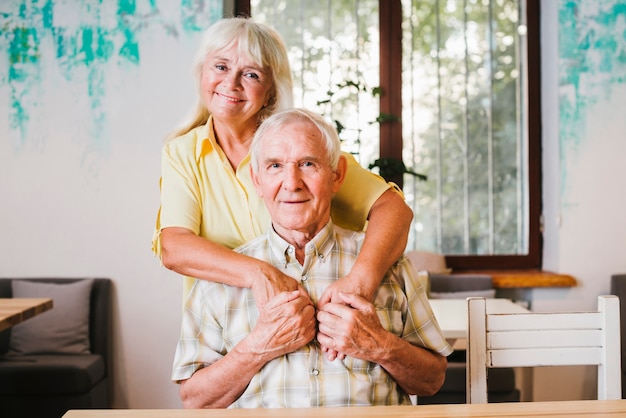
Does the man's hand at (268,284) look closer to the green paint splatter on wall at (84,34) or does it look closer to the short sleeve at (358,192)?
the short sleeve at (358,192)

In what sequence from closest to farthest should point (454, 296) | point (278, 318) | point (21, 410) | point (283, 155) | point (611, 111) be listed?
point (278, 318) → point (283, 155) → point (21, 410) → point (454, 296) → point (611, 111)

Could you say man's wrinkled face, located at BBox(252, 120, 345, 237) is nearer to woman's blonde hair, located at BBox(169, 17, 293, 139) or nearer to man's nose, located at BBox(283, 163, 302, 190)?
man's nose, located at BBox(283, 163, 302, 190)

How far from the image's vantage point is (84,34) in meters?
3.90

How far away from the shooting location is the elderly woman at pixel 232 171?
5.53 feet

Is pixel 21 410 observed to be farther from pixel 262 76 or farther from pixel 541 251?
pixel 541 251

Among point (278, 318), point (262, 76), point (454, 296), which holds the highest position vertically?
point (262, 76)

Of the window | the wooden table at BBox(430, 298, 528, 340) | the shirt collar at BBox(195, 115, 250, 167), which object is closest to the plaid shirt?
the shirt collar at BBox(195, 115, 250, 167)

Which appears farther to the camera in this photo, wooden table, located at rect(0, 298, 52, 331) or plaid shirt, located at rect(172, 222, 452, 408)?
Answer: wooden table, located at rect(0, 298, 52, 331)

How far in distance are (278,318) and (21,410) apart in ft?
8.77

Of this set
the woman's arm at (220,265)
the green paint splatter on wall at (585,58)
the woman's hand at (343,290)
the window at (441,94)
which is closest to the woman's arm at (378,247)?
the woman's hand at (343,290)

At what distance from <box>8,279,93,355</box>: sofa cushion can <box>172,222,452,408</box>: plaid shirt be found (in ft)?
8.07

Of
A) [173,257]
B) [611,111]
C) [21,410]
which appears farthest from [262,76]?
[611,111]

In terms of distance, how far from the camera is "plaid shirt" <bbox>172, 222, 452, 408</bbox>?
4.84 feet

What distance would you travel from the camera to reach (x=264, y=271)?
1481 mm
